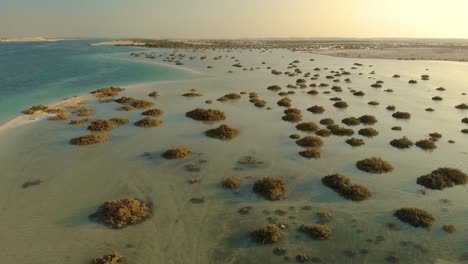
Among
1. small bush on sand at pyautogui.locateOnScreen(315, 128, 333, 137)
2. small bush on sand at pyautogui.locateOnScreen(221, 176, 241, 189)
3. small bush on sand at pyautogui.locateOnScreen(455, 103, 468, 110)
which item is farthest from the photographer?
small bush on sand at pyautogui.locateOnScreen(455, 103, 468, 110)

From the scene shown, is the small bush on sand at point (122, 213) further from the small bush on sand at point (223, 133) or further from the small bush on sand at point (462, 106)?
the small bush on sand at point (462, 106)

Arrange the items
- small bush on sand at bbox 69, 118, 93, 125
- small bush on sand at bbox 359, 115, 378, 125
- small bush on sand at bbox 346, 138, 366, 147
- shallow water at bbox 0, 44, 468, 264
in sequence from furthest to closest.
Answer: small bush on sand at bbox 359, 115, 378, 125, small bush on sand at bbox 69, 118, 93, 125, small bush on sand at bbox 346, 138, 366, 147, shallow water at bbox 0, 44, 468, 264

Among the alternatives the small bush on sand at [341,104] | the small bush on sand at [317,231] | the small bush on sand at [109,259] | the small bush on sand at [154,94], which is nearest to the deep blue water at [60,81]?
the small bush on sand at [154,94]

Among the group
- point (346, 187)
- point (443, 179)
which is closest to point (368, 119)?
point (443, 179)

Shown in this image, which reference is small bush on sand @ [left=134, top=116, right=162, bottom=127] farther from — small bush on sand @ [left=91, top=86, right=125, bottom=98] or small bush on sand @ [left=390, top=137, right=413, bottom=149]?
small bush on sand @ [left=390, top=137, right=413, bottom=149]

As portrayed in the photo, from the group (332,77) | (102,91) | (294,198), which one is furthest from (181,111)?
(332,77)

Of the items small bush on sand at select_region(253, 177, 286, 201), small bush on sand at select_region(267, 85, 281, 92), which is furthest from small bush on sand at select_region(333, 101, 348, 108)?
small bush on sand at select_region(253, 177, 286, 201)
